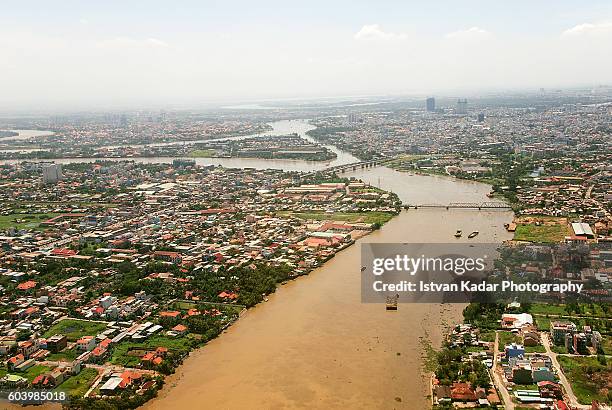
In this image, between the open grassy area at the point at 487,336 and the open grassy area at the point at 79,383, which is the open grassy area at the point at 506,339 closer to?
the open grassy area at the point at 487,336

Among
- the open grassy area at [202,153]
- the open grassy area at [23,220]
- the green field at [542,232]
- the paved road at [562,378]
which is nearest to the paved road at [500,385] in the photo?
the paved road at [562,378]

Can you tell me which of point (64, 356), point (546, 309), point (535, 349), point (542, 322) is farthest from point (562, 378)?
point (64, 356)

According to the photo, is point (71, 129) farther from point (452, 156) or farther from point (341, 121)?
point (452, 156)

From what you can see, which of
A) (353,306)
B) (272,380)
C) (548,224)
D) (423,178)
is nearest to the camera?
(272,380)

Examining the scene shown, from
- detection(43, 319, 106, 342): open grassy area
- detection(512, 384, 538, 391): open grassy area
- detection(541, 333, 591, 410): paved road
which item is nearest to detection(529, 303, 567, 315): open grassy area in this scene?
detection(541, 333, 591, 410): paved road

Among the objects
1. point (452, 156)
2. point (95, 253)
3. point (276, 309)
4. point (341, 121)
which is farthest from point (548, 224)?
point (341, 121)

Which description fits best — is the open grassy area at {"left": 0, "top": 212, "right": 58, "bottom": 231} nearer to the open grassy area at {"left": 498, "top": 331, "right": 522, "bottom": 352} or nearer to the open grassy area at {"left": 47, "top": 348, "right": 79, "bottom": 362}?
the open grassy area at {"left": 47, "top": 348, "right": 79, "bottom": 362}

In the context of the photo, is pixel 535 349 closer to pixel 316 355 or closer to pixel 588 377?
pixel 588 377

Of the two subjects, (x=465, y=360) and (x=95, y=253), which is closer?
(x=465, y=360)
